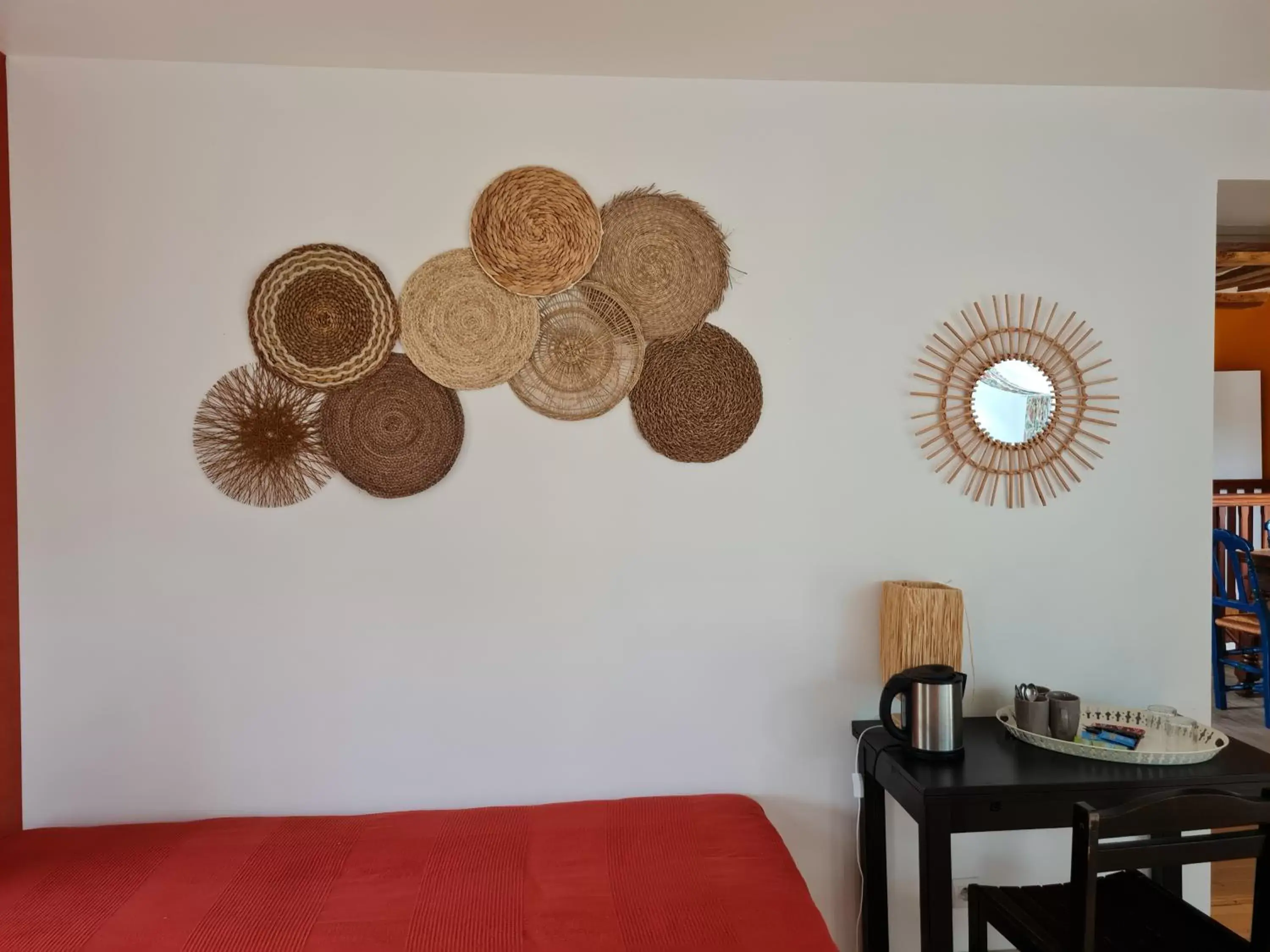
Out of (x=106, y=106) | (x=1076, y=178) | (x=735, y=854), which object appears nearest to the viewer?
(x=735, y=854)

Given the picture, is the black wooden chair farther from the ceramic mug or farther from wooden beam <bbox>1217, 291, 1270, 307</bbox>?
wooden beam <bbox>1217, 291, 1270, 307</bbox>

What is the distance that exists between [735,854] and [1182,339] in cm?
175

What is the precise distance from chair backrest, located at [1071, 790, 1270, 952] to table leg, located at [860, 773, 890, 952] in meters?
0.65

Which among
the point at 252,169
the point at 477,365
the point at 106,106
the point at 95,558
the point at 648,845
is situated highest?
the point at 106,106

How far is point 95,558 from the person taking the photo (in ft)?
6.87

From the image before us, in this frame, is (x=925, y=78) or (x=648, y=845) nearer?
(x=648, y=845)

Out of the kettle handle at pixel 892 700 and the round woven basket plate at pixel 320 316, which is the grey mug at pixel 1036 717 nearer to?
the kettle handle at pixel 892 700

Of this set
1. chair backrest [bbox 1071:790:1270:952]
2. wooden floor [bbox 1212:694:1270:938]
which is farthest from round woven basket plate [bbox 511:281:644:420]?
wooden floor [bbox 1212:694:1270:938]

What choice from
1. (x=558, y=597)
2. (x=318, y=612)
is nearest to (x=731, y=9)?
(x=558, y=597)

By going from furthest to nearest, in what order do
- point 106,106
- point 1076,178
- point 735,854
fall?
point 1076,178 → point 106,106 → point 735,854

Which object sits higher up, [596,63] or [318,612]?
[596,63]

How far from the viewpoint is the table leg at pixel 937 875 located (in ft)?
5.82

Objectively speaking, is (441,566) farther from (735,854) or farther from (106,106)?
(106,106)

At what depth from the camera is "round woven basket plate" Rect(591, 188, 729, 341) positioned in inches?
85.6
